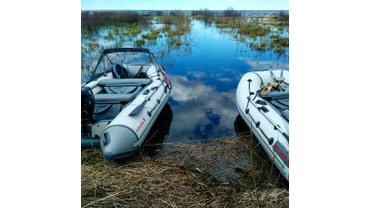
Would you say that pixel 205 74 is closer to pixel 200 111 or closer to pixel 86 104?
pixel 200 111

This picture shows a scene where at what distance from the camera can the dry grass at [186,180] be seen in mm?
2182

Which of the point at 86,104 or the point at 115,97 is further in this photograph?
the point at 115,97

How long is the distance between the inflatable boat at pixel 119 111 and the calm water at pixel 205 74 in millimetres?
968

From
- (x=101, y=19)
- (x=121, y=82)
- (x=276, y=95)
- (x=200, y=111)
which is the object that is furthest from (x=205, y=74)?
(x=101, y=19)

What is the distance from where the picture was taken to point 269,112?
390cm

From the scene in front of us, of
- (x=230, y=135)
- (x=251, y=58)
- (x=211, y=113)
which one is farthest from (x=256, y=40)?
(x=230, y=135)

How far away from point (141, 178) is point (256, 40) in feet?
43.3

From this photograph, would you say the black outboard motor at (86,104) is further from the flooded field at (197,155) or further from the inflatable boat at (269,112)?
the inflatable boat at (269,112)

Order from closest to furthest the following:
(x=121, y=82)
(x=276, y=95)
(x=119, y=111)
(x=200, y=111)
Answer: (x=119, y=111) < (x=276, y=95) < (x=121, y=82) < (x=200, y=111)

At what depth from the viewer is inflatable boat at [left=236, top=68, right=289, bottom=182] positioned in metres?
3.18

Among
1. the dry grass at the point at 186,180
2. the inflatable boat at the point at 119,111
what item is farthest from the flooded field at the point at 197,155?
the inflatable boat at the point at 119,111

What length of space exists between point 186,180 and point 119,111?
2.18 metres
